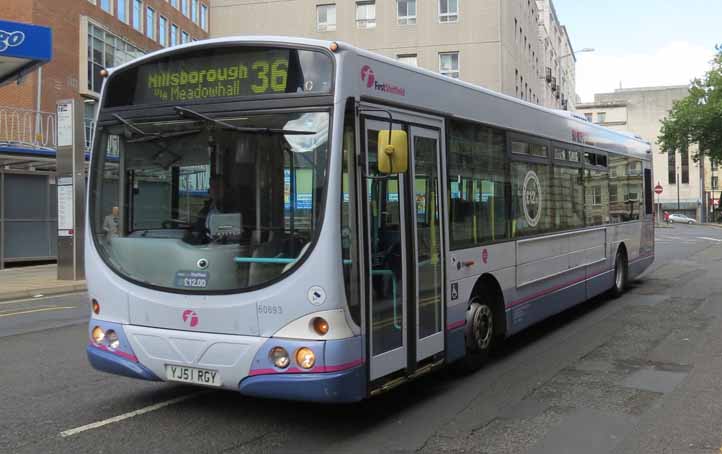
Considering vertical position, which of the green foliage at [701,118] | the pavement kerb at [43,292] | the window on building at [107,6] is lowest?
the pavement kerb at [43,292]

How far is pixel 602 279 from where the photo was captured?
11164mm

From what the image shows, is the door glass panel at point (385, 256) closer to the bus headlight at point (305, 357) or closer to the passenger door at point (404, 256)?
the passenger door at point (404, 256)

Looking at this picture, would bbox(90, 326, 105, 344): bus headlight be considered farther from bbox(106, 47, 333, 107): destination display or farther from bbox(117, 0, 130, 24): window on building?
bbox(117, 0, 130, 24): window on building

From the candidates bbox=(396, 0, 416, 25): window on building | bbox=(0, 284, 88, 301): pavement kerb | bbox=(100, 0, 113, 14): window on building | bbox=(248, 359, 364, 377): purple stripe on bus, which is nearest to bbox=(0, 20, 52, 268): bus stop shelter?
bbox=(0, 284, 88, 301): pavement kerb

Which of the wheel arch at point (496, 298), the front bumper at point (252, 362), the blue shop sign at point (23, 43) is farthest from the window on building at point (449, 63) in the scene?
the front bumper at point (252, 362)

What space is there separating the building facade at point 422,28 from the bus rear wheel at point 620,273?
28.5 metres

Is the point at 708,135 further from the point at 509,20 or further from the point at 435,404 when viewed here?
the point at 435,404

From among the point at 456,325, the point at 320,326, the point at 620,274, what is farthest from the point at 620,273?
the point at 320,326

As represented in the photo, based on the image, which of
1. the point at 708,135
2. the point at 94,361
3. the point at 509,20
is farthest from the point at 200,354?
the point at 708,135

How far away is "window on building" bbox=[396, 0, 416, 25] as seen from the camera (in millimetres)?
43312

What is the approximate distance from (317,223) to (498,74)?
3935 cm

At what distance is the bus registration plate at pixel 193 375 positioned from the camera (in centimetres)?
491

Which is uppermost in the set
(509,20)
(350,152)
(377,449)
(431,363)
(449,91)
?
(509,20)

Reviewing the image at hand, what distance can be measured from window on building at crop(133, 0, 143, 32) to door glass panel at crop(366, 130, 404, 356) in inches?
1629
